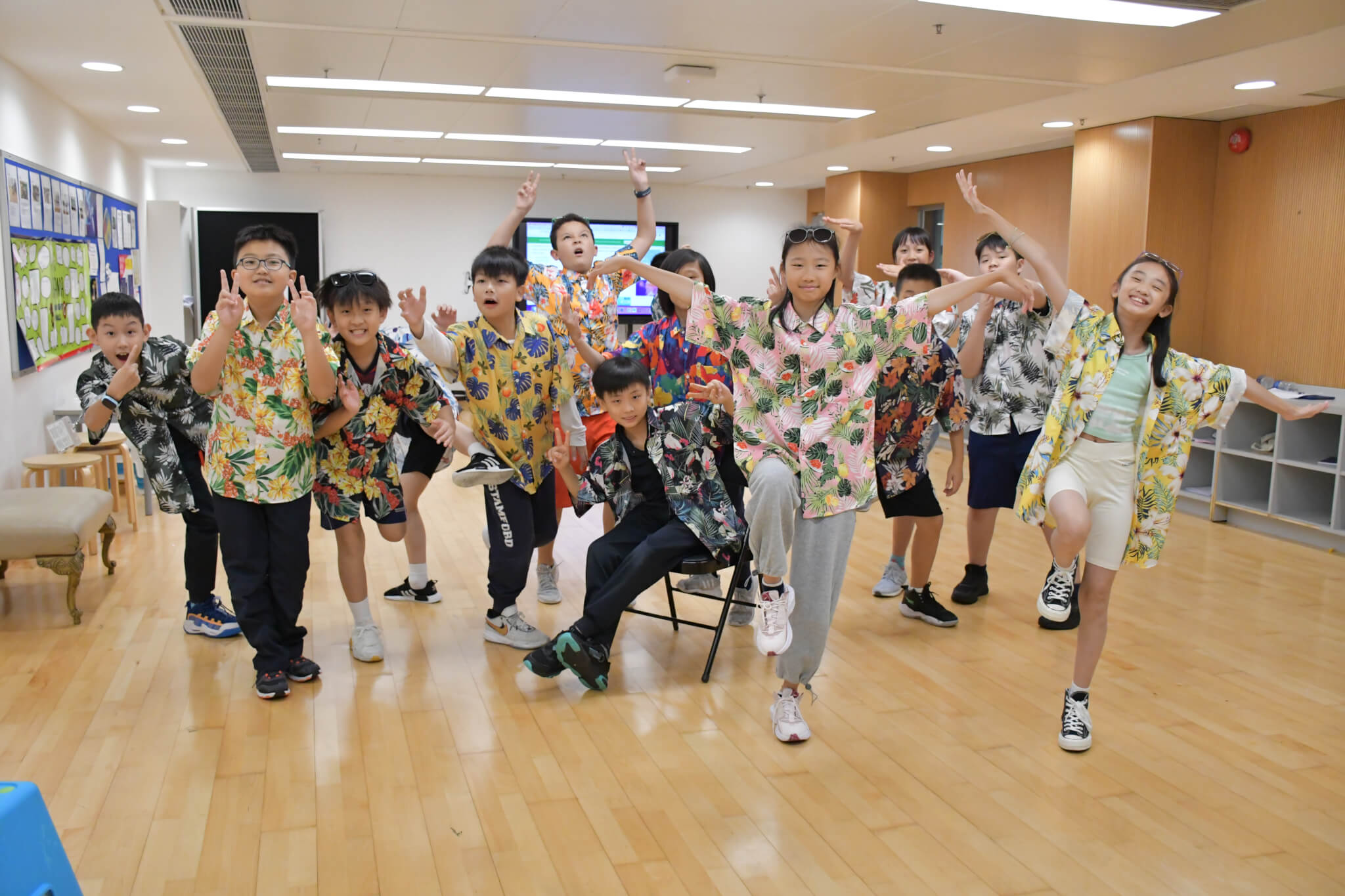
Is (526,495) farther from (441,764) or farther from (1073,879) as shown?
(1073,879)

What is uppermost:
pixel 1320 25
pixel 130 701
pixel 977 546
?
pixel 1320 25

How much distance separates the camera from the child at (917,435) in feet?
13.2

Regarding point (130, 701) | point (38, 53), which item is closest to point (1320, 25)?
point (130, 701)

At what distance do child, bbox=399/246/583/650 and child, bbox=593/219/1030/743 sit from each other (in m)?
0.88

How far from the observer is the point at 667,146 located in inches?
368

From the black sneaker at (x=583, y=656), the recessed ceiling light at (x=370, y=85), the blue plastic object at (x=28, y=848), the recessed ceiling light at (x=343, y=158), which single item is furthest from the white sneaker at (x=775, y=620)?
the recessed ceiling light at (x=343, y=158)

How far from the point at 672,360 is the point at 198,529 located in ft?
6.59

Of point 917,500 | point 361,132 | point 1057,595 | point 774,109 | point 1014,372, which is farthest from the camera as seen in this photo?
point 361,132

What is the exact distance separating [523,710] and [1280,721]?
8.28 ft

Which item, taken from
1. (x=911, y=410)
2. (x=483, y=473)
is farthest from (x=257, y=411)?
(x=911, y=410)

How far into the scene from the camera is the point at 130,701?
3457 mm

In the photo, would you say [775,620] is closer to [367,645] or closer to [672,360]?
[672,360]

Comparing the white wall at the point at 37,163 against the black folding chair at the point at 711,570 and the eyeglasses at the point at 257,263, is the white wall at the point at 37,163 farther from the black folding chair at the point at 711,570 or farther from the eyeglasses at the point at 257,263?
the black folding chair at the point at 711,570

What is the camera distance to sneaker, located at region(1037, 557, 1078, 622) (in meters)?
3.25
